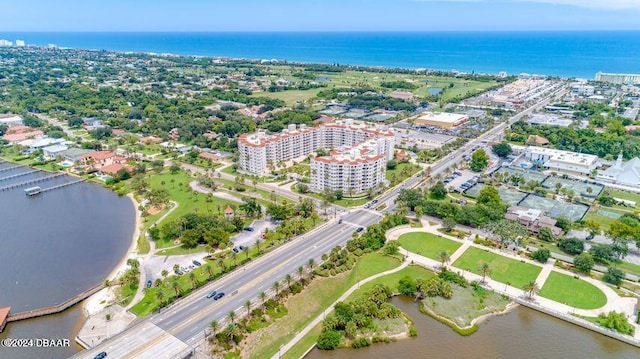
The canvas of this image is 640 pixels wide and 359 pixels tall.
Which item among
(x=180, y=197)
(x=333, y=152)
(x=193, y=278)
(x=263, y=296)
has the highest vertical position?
(x=333, y=152)

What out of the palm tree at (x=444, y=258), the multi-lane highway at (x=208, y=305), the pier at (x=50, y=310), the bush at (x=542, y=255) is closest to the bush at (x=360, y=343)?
the multi-lane highway at (x=208, y=305)

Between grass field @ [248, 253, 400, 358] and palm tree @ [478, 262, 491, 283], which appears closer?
grass field @ [248, 253, 400, 358]

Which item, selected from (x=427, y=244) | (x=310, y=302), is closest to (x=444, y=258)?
(x=427, y=244)

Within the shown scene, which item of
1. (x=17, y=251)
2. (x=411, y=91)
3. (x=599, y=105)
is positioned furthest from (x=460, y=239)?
(x=411, y=91)

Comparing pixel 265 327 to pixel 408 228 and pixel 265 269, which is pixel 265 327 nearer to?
pixel 265 269

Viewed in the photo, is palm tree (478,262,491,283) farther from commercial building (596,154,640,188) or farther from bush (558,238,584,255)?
commercial building (596,154,640,188)

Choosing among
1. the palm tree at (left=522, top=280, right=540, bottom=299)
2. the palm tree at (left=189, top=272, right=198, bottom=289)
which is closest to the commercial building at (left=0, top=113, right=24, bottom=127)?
the palm tree at (left=189, top=272, right=198, bottom=289)

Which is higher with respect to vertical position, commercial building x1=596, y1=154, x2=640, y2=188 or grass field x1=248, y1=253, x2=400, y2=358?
commercial building x1=596, y1=154, x2=640, y2=188

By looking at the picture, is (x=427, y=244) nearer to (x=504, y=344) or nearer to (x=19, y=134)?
(x=504, y=344)
